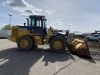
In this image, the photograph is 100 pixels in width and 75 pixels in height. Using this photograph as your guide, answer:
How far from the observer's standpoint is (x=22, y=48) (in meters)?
17.0

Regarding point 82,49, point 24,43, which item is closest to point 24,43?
point 24,43

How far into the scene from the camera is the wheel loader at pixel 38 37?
16.5 m

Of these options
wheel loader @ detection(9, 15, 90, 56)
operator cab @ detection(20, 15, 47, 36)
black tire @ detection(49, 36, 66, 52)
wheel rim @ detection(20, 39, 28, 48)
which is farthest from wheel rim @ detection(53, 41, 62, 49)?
wheel rim @ detection(20, 39, 28, 48)

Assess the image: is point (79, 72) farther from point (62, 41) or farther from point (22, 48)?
point (22, 48)

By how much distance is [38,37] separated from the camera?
1723cm

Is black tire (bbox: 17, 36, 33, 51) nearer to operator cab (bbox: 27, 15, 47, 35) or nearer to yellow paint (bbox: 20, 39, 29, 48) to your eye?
yellow paint (bbox: 20, 39, 29, 48)

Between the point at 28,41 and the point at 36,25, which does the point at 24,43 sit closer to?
the point at 28,41

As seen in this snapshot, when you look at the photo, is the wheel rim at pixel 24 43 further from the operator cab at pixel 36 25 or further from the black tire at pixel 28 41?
the operator cab at pixel 36 25

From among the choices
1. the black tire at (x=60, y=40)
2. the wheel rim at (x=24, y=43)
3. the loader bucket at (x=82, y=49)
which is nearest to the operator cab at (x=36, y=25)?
the wheel rim at (x=24, y=43)

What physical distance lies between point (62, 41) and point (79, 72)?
7.09 metres

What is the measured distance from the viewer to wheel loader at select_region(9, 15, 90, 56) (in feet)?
54.3

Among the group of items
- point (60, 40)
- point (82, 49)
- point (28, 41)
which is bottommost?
point (82, 49)

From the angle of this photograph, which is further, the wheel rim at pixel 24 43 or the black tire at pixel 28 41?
the wheel rim at pixel 24 43

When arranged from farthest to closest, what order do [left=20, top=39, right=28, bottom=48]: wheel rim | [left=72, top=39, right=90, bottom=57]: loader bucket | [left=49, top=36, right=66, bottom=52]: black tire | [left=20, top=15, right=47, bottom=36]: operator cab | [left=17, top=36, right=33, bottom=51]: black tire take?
[left=20, top=15, right=47, bottom=36]: operator cab → [left=20, top=39, right=28, bottom=48]: wheel rim → [left=17, top=36, right=33, bottom=51]: black tire → [left=49, top=36, right=66, bottom=52]: black tire → [left=72, top=39, right=90, bottom=57]: loader bucket
